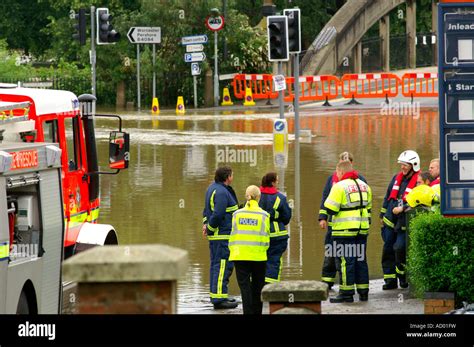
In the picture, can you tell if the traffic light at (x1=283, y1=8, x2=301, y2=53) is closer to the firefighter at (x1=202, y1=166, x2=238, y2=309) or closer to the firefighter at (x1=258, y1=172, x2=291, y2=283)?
the firefighter at (x1=202, y1=166, x2=238, y2=309)

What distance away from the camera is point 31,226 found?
457 inches

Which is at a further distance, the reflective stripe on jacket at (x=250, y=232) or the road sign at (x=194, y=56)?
the road sign at (x=194, y=56)

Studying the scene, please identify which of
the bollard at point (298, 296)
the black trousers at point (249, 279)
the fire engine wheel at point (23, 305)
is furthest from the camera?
the black trousers at point (249, 279)

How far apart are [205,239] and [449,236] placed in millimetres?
5975

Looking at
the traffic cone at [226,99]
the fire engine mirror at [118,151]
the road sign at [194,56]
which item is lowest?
the fire engine mirror at [118,151]

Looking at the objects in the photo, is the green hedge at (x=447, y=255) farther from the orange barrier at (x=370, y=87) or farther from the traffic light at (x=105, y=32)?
the orange barrier at (x=370, y=87)

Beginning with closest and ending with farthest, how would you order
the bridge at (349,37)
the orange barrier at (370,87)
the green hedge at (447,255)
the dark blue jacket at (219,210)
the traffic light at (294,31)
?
the green hedge at (447,255) < the dark blue jacket at (219,210) < the traffic light at (294,31) < the orange barrier at (370,87) < the bridge at (349,37)

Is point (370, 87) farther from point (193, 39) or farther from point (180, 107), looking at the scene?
point (180, 107)

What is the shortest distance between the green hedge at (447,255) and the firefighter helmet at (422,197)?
4.30 ft

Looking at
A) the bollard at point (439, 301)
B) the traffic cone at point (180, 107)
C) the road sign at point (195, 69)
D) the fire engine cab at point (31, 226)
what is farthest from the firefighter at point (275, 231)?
the road sign at point (195, 69)

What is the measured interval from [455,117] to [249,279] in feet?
8.65

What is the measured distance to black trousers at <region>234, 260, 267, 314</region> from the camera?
13398 millimetres

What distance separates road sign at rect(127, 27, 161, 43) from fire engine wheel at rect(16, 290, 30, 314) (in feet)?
113

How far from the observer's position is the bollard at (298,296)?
31.0ft
